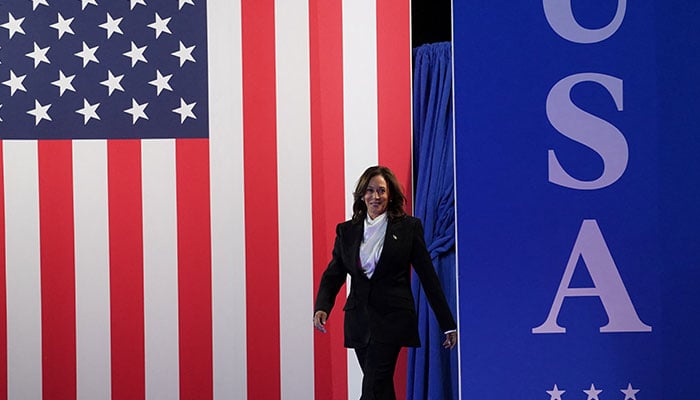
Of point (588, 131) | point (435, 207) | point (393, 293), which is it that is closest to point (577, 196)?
point (588, 131)

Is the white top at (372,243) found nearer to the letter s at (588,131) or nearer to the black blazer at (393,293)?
the black blazer at (393,293)

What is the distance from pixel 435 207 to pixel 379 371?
0.77 m

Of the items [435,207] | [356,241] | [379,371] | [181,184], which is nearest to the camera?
[379,371]

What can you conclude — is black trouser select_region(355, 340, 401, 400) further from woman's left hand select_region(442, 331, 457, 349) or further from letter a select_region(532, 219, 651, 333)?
letter a select_region(532, 219, 651, 333)

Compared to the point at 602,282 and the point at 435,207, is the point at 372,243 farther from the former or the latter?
the point at 602,282

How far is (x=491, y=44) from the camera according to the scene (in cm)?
72

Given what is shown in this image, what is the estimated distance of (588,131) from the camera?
70 centimetres

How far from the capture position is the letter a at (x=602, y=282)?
702mm

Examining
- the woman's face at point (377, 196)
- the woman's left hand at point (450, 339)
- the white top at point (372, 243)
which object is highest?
the woman's face at point (377, 196)

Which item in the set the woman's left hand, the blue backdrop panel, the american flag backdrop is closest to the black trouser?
the woman's left hand

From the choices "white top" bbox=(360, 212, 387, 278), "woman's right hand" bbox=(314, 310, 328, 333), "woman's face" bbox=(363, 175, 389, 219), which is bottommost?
"woman's right hand" bbox=(314, 310, 328, 333)

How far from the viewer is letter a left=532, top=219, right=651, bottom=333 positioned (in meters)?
0.70

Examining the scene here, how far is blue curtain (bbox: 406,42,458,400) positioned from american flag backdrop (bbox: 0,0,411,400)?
0.15 m

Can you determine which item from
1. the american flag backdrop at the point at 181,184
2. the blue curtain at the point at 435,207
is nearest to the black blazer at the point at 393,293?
the blue curtain at the point at 435,207
